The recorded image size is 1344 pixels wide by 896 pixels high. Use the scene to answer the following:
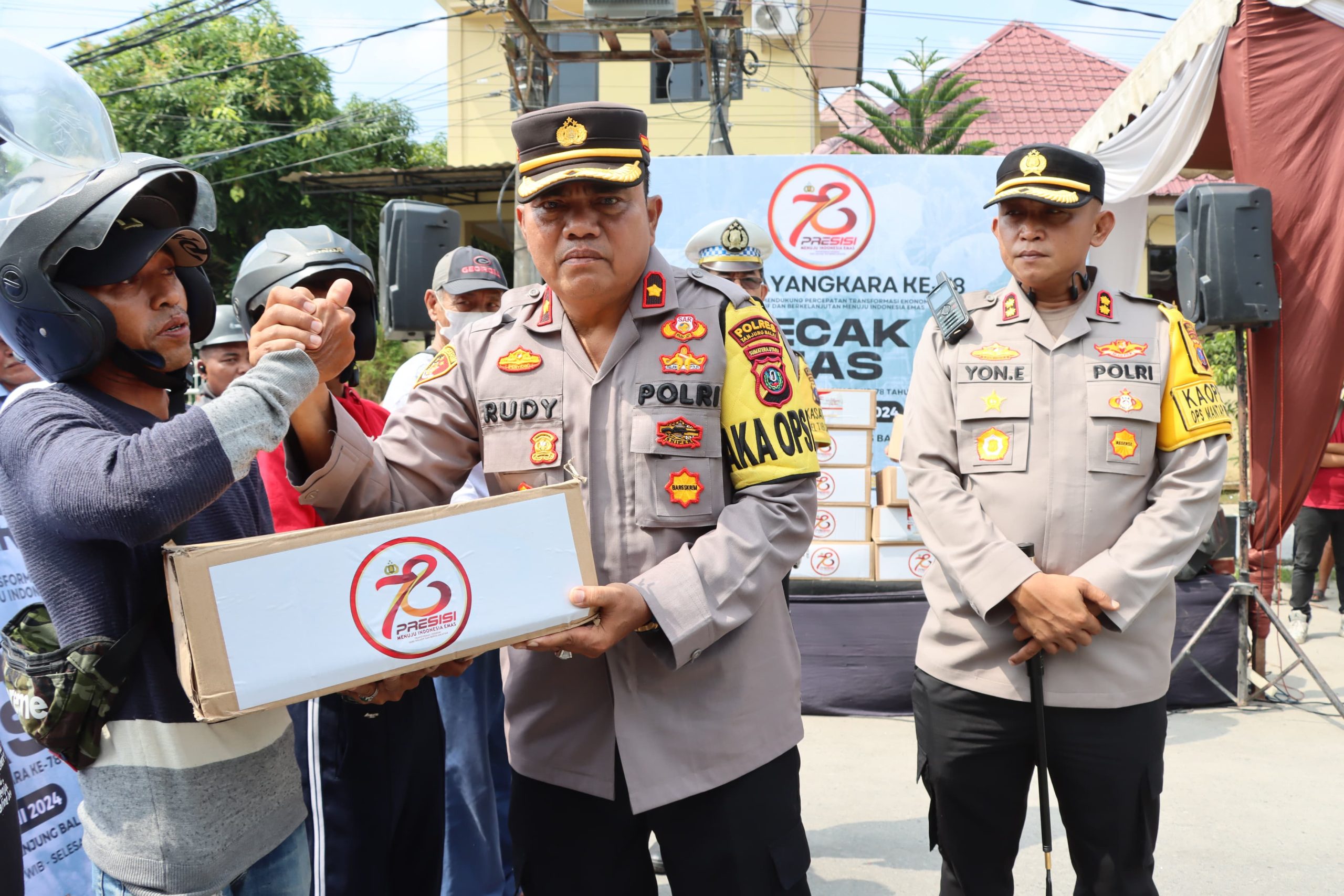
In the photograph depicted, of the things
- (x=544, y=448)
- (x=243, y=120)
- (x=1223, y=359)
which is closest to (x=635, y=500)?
(x=544, y=448)

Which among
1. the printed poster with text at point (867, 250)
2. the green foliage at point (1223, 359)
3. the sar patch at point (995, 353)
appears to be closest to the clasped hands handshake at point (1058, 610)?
the sar patch at point (995, 353)

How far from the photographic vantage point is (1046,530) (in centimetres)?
246

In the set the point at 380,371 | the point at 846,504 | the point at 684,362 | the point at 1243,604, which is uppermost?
the point at 380,371

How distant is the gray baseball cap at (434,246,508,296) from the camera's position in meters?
4.21

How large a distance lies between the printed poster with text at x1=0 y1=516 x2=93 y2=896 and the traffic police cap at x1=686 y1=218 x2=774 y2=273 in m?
2.47

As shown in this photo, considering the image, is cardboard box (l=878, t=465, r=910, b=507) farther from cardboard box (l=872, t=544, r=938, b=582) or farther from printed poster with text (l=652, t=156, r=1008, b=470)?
printed poster with text (l=652, t=156, r=1008, b=470)

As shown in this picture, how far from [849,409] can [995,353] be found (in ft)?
10.9

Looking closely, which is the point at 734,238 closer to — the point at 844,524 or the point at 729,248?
the point at 729,248

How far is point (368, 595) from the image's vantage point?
1.47 meters

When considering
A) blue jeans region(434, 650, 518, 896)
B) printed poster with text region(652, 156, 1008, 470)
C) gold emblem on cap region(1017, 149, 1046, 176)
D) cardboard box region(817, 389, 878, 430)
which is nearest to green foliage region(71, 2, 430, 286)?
printed poster with text region(652, 156, 1008, 470)

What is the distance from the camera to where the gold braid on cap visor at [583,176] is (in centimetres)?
180

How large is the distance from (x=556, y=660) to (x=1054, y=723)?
4.10 ft

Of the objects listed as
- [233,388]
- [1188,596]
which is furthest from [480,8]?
[233,388]

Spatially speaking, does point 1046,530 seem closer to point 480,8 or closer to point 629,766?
point 629,766
